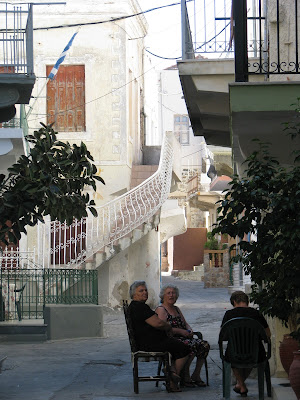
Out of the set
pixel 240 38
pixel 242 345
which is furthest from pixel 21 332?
pixel 240 38

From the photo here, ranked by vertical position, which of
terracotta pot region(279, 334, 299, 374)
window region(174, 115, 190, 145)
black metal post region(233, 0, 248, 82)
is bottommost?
terracotta pot region(279, 334, 299, 374)

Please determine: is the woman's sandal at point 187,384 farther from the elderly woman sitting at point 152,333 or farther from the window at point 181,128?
the window at point 181,128

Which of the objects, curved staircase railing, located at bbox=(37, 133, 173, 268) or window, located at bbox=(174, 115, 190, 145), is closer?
curved staircase railing, located at bbox=(37, 133, 173, 268)

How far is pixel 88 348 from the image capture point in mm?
16234

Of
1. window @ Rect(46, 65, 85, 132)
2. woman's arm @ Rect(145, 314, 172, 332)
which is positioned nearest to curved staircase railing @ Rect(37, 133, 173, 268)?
window @ Rect(46, 65, 85, 132)

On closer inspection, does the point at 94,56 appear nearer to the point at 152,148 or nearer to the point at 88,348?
the point at 152,148

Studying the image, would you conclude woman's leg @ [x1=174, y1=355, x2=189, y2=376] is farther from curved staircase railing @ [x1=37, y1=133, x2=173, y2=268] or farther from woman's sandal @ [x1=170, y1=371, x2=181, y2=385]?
curved staircase railing @ [x1=37, y1=133, x2=173, y2=268]

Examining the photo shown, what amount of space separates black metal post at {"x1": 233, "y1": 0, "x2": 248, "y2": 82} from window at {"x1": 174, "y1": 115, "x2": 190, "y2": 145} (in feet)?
155

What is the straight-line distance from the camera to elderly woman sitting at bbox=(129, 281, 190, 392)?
10485 mm

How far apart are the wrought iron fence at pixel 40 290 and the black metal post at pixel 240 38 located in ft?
31.2

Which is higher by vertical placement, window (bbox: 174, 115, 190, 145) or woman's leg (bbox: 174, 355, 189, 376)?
window (bbox: 174, 115, 190, 145)

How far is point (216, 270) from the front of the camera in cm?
3738

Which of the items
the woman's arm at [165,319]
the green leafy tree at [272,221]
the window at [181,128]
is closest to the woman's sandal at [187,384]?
the woman's arm at [165,319]

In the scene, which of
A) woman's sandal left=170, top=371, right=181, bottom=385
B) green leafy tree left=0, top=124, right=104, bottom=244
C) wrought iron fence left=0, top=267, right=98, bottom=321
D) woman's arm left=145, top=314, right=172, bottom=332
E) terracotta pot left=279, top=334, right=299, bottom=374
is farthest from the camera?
wrought iron fence left=0, top=267, right=98, bottom=321
